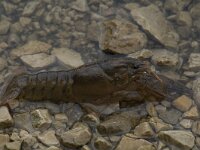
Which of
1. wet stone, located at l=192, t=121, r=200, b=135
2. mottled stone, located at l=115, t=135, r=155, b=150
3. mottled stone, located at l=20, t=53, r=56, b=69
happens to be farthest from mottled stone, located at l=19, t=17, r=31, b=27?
wet stone, located at l=192, t=121, r=200, b=135

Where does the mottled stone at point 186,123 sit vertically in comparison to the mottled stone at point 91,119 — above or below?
above

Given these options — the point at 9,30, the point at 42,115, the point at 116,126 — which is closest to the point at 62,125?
the point at 42,115

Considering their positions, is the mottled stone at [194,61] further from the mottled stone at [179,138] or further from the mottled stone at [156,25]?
the mottled stone at [179,138]

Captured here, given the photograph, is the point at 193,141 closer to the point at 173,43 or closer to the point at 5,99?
the point at 173,43

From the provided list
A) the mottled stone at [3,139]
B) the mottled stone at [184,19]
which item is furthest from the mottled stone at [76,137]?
the mottled stone at [184,19]

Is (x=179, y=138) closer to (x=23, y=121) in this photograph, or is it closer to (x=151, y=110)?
(x=151, y=110)

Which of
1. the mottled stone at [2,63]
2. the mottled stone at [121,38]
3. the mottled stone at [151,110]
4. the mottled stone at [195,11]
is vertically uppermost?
the mottled stone at [195,11]

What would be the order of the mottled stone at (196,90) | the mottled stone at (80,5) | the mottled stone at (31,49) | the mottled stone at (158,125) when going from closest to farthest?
the mottled stone at (158,125) → the mottled stone at (196,90) → the mottled stone at (31,49) → the mottled stone at (80,5)
